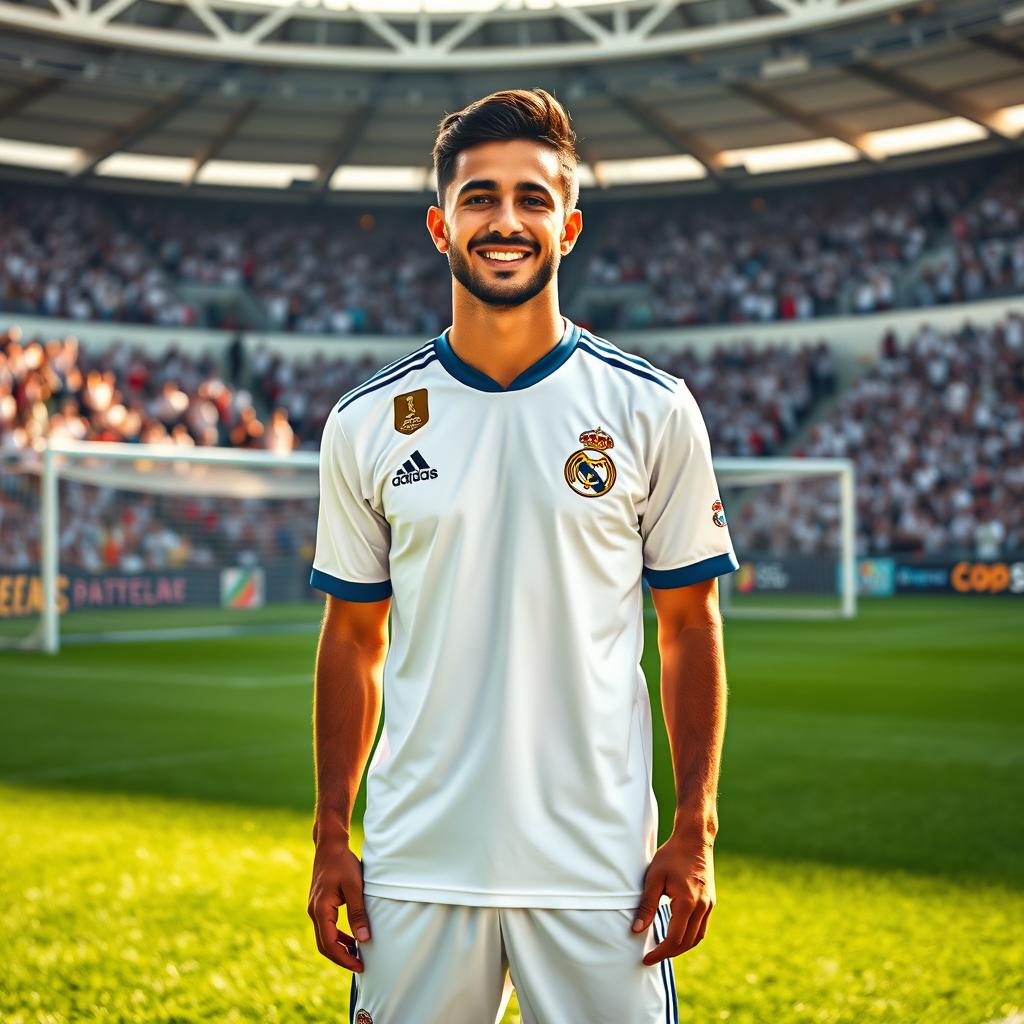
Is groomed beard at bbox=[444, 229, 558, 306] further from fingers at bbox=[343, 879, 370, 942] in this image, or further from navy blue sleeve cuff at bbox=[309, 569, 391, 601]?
fingers at bbox=[343, 879, 370, 942]

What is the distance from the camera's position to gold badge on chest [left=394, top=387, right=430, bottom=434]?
88.7 inches

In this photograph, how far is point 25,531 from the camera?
60.8ft

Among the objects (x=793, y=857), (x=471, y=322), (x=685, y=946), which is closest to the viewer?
(x=685, y=946)

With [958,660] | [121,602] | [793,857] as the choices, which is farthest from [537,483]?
[121,602]

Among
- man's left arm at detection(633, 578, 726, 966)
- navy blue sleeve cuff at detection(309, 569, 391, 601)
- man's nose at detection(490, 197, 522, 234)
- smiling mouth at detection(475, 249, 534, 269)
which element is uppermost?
man's nose at detection(490, 197, 522, 234)

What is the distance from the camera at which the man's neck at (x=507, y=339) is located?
226 cm

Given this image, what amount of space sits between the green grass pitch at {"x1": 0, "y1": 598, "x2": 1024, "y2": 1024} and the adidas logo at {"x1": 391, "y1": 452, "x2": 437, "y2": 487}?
2332 mm

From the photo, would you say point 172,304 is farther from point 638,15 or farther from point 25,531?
point 25,531

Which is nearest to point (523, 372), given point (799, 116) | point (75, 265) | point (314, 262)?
point (799, 116)

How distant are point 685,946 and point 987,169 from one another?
3308 centimetres

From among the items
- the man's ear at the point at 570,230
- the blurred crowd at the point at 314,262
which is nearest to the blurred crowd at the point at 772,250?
the blurred crowd at the point at 314,262

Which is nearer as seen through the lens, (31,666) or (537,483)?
(537,483)

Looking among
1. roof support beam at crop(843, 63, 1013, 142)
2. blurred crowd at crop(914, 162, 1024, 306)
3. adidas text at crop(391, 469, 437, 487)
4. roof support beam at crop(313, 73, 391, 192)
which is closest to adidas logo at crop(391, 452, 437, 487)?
adidas text at crop(391, 469, 437, 487)

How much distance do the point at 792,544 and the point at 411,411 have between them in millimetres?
24727
